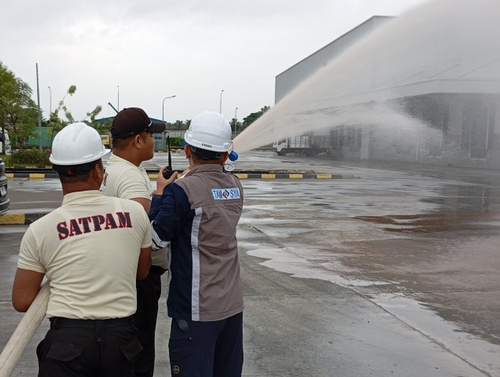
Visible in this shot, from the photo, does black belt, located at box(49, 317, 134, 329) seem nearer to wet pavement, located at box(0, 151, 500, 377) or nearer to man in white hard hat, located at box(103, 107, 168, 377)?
man in white hard hat, located at box(103, 107, 168, 377)

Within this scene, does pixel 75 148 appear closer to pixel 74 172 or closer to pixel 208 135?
pixel 74 172

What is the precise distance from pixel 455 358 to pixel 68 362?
3191 mm

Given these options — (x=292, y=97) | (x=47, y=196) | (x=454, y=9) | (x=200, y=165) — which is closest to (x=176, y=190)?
(x=200, y=165)

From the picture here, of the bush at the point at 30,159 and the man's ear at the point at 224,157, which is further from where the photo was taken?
the bush at the point at 30,159

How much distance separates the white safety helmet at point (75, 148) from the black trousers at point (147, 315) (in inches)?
38.5

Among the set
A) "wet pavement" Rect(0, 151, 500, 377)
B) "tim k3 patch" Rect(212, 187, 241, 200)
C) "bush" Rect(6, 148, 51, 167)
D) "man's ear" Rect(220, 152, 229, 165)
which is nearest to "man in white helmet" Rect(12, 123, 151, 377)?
"tim k3 patch" Rect(212, 187, 241, 200)

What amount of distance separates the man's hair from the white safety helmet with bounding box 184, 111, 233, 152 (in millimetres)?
556

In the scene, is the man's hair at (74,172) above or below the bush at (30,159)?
above

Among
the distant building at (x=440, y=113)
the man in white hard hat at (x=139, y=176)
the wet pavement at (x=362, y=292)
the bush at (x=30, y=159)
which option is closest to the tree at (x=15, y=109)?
the bush at (x=30, y=159)

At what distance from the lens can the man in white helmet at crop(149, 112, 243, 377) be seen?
264 cm

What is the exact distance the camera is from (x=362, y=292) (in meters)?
6.07

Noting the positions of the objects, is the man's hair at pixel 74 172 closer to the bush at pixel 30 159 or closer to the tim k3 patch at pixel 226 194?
the tim k3 patch at pixel 226 194

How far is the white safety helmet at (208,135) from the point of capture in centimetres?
275

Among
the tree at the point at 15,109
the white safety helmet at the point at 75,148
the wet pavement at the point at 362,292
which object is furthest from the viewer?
the tree at the point at 15,109
